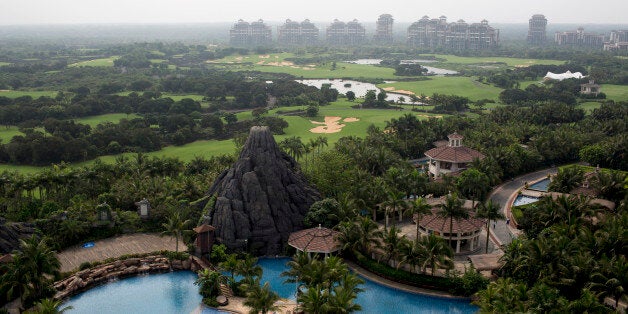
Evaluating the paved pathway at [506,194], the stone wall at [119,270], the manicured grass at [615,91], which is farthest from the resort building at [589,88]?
the stone wall at [119,270]

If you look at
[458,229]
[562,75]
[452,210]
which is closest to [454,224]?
[458,229]

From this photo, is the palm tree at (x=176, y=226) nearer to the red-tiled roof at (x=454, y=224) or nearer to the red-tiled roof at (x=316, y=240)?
the red-tiled roof at (x=316, y=240)

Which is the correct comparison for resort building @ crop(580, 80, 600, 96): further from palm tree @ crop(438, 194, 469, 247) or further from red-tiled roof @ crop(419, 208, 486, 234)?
palm tree @ crop(438, 194, 469, 247)

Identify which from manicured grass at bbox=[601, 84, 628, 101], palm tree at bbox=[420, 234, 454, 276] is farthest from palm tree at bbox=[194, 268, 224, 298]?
manicured grass at bbox=[601, 84, 628, 101]

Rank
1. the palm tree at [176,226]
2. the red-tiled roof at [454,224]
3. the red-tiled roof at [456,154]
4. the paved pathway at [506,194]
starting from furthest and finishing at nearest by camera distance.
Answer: the red-tiled roof at [456,154], the paved pathway at [506,194], the red-tiled roof at [454,224], the palm tree at [176,226]

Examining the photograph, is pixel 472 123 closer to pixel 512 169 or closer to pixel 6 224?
pixel 512 169

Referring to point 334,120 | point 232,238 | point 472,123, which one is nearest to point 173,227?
point 232,238

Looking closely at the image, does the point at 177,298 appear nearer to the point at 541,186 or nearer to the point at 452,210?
the point at 452,210
